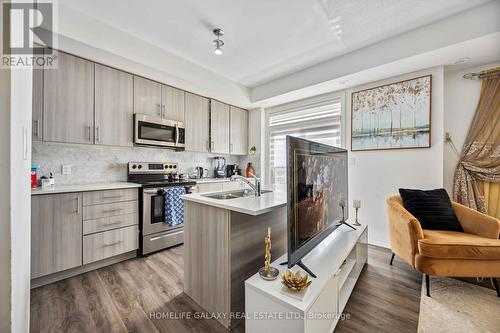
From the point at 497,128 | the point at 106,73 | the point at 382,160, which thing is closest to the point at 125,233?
the point at 106,73

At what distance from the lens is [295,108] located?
3789mm

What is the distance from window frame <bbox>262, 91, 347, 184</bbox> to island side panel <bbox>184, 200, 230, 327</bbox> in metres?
2.53

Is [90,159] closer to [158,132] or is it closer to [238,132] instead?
[158,132]

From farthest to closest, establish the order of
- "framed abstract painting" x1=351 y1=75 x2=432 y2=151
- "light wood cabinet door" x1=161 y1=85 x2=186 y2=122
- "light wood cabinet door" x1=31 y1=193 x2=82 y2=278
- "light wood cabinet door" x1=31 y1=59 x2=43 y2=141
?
"light wood cabinet door" x1=161 y1=85 x2=186 y2=122 → "framed abstract painting" x1=351 y1=75 x2=432 y2=151 → "light wood cabinet door" x1=31 y1=59 x2=43 y2=141 → "light wood cabinet door" x1=31 y1=193 x2=82 y2=278

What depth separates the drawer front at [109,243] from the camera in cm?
212

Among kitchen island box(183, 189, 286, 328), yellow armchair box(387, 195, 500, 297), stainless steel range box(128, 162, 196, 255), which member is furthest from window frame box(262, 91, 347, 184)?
kitchen island box(183, 189, 286, 328)

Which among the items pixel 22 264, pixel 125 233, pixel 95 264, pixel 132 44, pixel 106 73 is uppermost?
pixel 132 44

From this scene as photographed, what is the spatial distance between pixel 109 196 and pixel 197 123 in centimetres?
175

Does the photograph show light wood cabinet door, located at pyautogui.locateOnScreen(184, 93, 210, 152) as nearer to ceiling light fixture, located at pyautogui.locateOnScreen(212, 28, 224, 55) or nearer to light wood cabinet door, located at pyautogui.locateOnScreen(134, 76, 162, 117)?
light wood cabinet door, located at pyautogui.locateOnScreen(134, 76, 162, 117)

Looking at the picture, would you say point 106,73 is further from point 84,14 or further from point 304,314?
point 304,314

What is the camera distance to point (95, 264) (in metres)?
2.22

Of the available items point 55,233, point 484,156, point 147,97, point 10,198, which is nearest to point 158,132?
point 147,97

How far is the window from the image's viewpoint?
3.31 meters

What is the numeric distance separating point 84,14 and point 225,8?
Result: 4.74 ft
